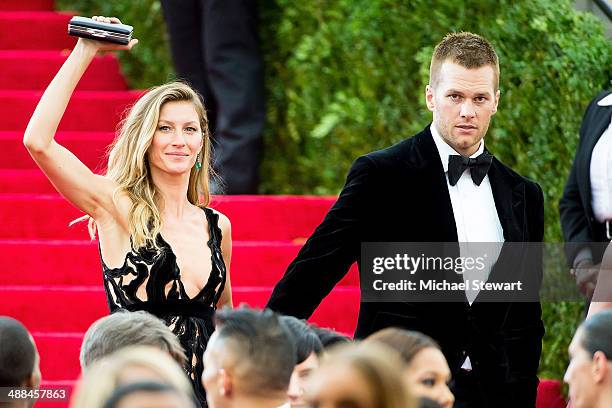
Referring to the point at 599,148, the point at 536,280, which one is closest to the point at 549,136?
the point at 599,148

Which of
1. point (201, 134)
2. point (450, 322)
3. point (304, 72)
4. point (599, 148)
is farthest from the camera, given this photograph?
point (304, 72)

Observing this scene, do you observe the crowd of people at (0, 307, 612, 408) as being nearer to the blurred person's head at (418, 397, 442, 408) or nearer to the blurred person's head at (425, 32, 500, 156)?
the blurred person's head at (418, 397, 442, 408)

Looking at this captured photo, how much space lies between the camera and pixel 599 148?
695cm

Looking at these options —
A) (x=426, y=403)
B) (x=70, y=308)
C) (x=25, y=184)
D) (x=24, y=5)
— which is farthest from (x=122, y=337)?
(x=24, y=5)

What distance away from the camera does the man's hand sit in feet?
22.9

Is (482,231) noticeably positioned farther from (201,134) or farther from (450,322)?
(201,134)

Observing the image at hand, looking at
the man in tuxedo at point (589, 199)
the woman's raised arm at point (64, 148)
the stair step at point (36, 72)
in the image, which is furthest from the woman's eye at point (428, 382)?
the stair step at point (36, 72)

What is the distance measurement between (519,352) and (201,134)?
1.60 m

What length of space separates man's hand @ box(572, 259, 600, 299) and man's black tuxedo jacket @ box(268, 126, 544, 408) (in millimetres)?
1220

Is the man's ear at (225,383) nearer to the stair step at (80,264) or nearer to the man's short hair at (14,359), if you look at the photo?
the man's short hair at (14,359)

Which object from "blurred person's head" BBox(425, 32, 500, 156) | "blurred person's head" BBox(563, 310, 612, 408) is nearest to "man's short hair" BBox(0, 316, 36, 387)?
"blurred person's head" BBox(563, 310, 612, 408)

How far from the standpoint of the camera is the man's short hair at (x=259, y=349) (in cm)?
429

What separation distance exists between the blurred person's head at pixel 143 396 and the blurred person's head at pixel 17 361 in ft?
3.40

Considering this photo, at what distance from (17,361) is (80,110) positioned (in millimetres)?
5934
